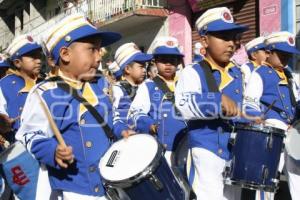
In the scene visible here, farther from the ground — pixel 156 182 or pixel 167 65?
pixel 167 65

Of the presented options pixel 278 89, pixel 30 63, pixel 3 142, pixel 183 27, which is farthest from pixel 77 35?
pixel 183 27

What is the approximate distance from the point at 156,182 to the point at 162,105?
7.73 ft

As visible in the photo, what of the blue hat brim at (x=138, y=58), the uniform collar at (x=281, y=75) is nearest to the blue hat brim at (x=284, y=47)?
the uniform collar at (x=281, y=75)

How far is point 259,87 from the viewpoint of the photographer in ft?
16.9

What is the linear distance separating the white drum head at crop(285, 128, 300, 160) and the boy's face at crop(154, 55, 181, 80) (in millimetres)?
1479

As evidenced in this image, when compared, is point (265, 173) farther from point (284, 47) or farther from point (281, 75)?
point (284, 47)

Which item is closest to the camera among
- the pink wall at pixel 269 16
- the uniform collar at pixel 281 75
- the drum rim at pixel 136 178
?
the drum rim at pixel 136 178

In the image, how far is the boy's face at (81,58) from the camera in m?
3.39

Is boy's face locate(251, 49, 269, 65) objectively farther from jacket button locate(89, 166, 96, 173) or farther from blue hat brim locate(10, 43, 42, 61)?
jacket button locate(89, 166, 96, 173)

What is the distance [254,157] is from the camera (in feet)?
12.6

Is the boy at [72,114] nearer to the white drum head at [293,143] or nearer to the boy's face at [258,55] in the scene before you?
the white drum head at [293,143]

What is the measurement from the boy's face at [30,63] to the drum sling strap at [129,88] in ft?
4.13

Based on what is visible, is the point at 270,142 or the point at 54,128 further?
the point at 270,142

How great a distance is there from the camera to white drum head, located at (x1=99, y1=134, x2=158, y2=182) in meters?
3.10
